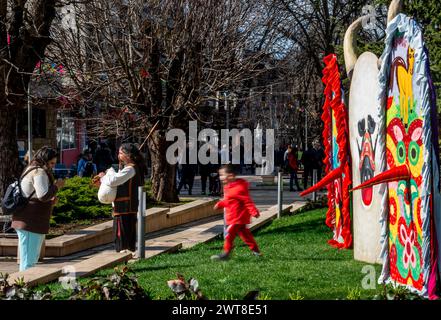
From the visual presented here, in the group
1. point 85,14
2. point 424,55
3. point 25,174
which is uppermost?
point 85,14

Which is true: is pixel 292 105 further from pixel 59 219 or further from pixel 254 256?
pixel 254 256

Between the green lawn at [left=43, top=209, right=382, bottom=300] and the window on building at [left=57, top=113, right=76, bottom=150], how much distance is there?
105 feet

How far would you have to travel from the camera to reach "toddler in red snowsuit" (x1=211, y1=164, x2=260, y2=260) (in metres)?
11.0

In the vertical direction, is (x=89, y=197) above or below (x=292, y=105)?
below

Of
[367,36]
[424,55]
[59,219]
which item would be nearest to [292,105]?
[367,36]

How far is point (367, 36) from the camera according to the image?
112 ft

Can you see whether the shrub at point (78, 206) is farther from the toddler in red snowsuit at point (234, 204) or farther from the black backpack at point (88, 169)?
the black backpack at point (88, 169)

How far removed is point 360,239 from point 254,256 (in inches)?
61.6

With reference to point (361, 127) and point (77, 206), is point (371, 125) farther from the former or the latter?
point (77, 206)

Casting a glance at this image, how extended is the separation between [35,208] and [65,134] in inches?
1499

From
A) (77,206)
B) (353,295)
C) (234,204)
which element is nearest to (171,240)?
(77,206)

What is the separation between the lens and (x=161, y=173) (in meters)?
23.9

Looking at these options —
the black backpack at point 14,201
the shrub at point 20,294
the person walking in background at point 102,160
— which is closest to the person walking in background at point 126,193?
the black backpack at point 14,201
